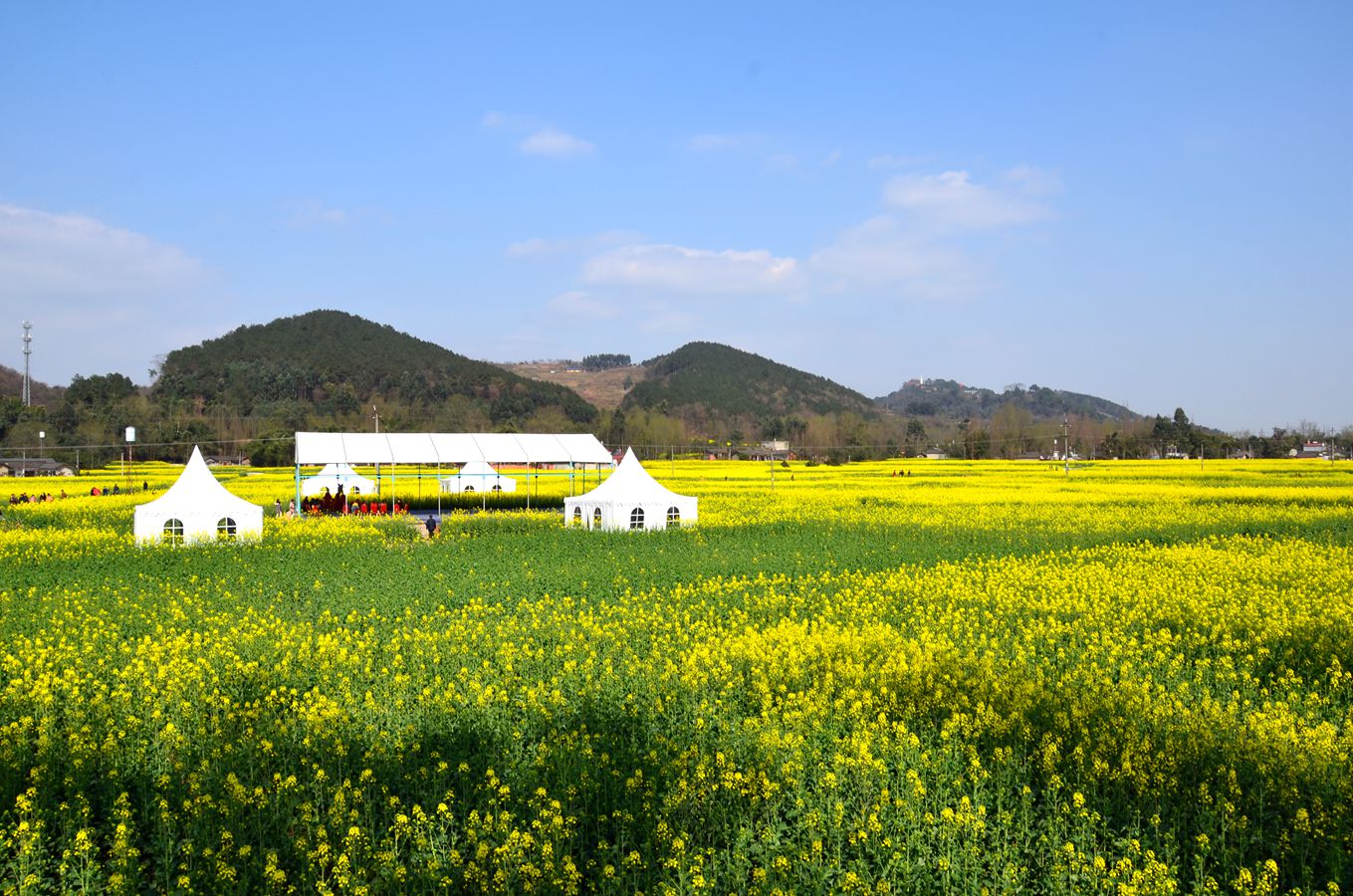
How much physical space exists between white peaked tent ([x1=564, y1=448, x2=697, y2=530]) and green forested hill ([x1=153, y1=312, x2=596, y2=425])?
9464 centimetres

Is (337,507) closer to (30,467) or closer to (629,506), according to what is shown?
(629,506)

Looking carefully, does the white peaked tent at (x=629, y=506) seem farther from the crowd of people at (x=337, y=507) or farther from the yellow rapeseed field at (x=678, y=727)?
the yellow rapeseed field at (x=678, y=727)

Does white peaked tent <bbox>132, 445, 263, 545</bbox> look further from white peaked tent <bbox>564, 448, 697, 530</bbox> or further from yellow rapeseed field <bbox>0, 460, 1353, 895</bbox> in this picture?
white peaked tent <bbox>564, 448, 697, 530</bbox>

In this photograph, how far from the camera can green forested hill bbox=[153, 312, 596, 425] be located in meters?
132

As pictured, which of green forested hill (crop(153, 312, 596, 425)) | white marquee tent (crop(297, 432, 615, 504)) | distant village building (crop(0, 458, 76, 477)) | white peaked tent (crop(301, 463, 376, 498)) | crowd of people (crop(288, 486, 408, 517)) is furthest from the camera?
green forested hill (crop(153, 312, 596, 425))

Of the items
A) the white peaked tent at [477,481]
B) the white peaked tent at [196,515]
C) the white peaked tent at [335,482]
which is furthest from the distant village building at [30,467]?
the white peaked tent at [196,515]

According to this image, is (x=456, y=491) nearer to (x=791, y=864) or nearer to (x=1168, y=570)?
(x=1168, y=570)

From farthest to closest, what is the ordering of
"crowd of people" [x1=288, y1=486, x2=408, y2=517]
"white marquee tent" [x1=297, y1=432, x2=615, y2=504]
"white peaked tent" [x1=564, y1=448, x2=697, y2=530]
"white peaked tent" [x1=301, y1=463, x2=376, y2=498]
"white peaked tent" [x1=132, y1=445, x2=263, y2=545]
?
"white peaked tent" [x1=301, y1=463, x2=376, y2=498] → "white marquee tent" [x1=297, y1=432, x2=615, y2=504] → "crowd of people" [x1=288, y1=486, x2=408, y2=517] → "white peaked tent" [x1=564, y1=448, x2=697, y2=530] → "white peaked tent" [x1=132, y1=445, x2=263, y2=545]

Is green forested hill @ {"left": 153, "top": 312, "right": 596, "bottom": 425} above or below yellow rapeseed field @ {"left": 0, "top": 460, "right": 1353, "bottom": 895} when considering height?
above

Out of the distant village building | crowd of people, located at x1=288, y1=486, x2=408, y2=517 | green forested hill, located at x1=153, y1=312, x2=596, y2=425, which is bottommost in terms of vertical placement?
crowd of people, located at x1=288, y1=486, x2=408, y2=517

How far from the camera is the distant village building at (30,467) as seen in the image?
261 ft

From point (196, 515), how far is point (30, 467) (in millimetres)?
68327

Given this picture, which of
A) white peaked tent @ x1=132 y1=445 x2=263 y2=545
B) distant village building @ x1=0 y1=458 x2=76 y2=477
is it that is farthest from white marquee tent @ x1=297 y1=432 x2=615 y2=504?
distant village building @ x1=0 y1=458 x2=76 y2=477

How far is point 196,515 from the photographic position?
28500mm
